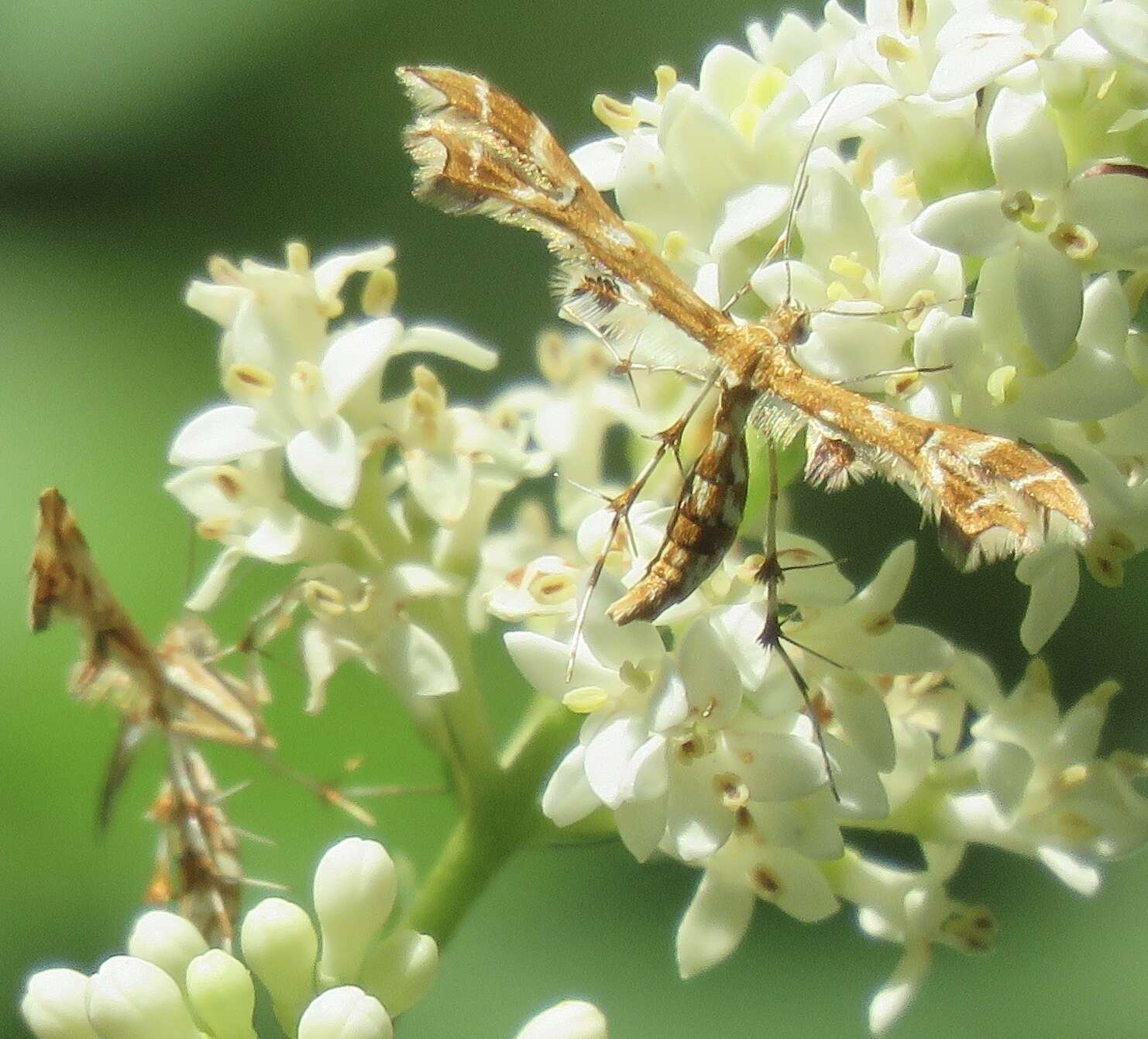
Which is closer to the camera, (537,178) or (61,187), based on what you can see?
(537,178)

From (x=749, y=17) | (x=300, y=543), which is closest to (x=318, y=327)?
(x=300, y=543)

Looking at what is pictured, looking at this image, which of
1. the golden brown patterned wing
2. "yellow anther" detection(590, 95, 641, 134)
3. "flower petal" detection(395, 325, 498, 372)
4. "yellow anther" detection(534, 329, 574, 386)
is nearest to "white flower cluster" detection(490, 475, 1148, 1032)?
the golden brown patterned wing

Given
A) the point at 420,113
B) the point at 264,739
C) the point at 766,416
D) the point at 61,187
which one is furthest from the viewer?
the point at 61,187

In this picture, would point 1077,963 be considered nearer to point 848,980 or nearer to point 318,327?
point 848,980

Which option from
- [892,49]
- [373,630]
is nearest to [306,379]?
[373,630]

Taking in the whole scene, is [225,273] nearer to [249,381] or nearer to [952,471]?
[249,381]

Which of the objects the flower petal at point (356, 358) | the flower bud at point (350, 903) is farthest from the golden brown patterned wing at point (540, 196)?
the flower bud at point (350, 903)
